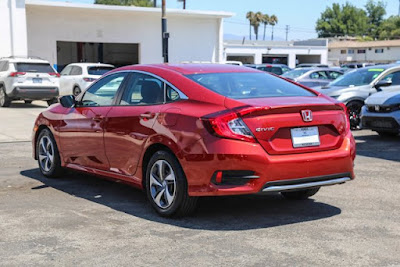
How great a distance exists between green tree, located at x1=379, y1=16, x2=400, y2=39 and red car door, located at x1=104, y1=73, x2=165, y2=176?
113831mm

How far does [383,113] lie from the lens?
456 inches

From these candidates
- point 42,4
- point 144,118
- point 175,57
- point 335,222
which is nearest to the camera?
point 335,222

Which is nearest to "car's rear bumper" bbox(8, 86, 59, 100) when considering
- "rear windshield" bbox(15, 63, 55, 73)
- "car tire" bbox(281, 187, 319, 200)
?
"rear windshield" bbox(15, 63, 55, 73)

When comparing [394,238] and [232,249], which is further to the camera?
[394,238]

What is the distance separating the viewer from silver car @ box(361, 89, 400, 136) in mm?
11359

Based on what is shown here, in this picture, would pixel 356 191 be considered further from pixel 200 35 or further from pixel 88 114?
pixel 200 35

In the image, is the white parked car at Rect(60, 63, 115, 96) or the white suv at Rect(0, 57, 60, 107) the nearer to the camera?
the white suv at Rect(0, 57, 60, 107)

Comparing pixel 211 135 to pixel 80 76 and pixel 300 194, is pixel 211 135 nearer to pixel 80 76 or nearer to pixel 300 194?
pixel 300 194

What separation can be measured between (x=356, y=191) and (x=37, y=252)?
406 centimetres

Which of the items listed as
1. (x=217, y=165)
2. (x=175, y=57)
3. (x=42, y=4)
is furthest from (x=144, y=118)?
(x=175, y=57)

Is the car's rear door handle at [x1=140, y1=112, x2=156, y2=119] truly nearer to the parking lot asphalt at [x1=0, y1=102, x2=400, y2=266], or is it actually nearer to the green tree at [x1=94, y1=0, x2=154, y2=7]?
the parking lot asphalt at [x1=0, y1=102, x2=400, y2=266]

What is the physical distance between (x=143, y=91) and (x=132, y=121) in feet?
1.26

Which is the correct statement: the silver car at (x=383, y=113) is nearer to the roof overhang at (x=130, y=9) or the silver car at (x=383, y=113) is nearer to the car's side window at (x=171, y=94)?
the car's side window at (x=171, y=94)

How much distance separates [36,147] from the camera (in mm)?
8086
